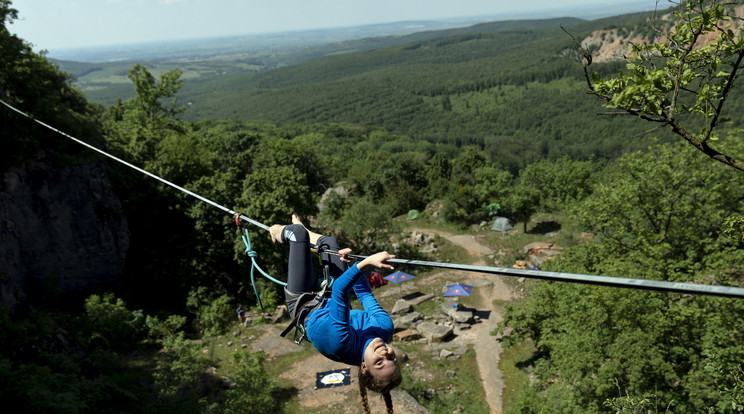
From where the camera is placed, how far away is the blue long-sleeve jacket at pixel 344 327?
12.6 ft

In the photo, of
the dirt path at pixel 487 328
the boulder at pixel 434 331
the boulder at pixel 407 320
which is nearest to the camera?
the dirt path at pixel 487 328

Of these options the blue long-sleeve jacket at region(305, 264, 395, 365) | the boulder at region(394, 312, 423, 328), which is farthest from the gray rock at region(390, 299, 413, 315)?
the blue long-sleeve jacket at region(305, 264, 395, 365)

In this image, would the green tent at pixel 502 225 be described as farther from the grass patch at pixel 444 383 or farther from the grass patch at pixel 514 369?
the grass patch at pixel 444 383

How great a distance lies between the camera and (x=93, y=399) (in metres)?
10.2

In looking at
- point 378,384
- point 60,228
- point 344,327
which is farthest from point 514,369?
point 60,228

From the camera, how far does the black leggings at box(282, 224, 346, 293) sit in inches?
193

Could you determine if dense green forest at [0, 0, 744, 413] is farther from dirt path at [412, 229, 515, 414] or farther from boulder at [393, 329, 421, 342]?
boulder at [393, 329, 421, 342]

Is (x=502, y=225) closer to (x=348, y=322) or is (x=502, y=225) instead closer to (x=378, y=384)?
(x=348, y=322)

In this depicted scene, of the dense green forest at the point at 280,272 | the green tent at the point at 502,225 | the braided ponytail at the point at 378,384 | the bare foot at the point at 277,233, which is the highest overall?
the bare foot at the point at 277,233

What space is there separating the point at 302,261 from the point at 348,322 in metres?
1.28

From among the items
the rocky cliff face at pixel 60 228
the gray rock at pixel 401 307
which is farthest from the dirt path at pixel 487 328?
the rocky cliff face at pixel 60 228

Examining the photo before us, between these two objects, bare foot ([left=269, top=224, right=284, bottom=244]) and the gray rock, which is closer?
bare foot ([left=269, top=224, right=284, bottom=244])

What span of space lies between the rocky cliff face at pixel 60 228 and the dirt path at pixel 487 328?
19.3m

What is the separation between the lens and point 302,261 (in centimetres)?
496
